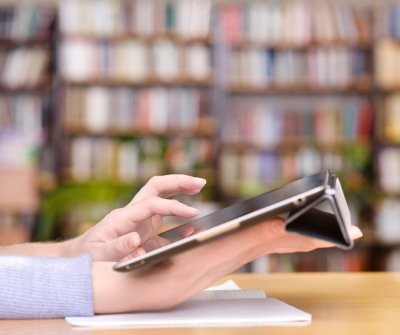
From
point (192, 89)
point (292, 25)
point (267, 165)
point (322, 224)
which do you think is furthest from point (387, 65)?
point (322, 224)

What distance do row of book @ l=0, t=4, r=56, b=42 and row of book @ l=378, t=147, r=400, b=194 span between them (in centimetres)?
239

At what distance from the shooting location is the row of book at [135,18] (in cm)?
555

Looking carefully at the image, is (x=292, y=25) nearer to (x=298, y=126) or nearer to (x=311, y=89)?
(x=311, y=89)

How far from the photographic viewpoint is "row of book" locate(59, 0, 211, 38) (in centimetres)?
555

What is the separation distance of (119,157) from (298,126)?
3.99 feet

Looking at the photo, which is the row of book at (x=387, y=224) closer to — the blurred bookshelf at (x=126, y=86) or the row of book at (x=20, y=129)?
the blurred bookshelf at (x=126, y=86)

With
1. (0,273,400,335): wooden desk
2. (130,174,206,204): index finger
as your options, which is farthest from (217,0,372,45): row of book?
(130,174,206,204): index finger

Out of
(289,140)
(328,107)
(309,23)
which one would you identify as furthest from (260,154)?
(309,23)

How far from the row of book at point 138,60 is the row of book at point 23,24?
22 centimetres

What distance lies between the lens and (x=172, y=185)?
2.89ft

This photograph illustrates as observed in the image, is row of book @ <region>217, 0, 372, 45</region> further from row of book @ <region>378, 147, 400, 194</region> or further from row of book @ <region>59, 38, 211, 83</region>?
row of book @ <region>378, 147, 400, 194</region>

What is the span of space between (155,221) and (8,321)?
25cm

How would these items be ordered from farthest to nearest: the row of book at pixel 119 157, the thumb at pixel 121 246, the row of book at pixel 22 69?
the row of book at pixel 22 69
the row of book at pixel 119 157
the thumb at pixel 121 246

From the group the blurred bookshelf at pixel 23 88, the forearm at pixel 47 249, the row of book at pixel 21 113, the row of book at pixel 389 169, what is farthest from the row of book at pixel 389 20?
the forearm at pixel 47 249
